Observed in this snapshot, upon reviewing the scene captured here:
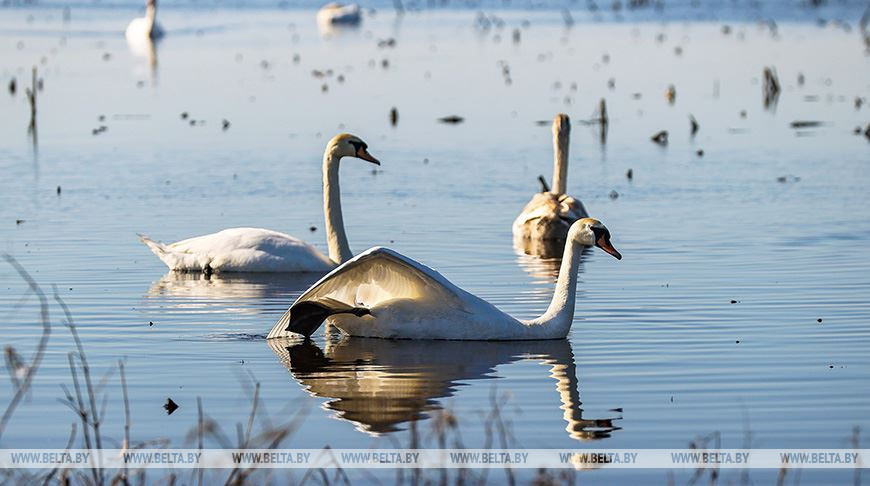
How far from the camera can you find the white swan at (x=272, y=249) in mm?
13000

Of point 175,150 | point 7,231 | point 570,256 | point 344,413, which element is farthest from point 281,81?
point 344,413

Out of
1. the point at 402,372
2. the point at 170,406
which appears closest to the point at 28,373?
the point at 170,406

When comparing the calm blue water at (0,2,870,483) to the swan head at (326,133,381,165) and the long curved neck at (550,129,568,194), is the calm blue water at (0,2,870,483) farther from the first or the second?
the swan head at (326,133,381,165)

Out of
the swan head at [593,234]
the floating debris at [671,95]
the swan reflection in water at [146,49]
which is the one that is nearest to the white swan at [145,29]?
the swan reflection in water at [146,49]

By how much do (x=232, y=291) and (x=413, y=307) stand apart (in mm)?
2748

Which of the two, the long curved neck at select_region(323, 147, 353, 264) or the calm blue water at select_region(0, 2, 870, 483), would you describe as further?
the long curved neck at select_region(323, 147, 353, 264)

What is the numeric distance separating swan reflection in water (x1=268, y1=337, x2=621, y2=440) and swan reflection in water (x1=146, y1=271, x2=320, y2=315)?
143 centimetres

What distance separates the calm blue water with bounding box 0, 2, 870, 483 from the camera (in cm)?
819

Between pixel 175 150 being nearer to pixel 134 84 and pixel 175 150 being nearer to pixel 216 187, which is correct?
pixel 216 187

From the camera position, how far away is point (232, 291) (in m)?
12.4

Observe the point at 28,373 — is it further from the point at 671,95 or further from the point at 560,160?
the point at 671,95

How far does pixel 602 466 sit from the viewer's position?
697cm

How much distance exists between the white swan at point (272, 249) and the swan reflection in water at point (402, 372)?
2714mm

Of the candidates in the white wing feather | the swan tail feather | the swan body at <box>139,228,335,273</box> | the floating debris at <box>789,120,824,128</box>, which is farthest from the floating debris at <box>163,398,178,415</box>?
the floating debris at <box>789,120,824,128</box>
